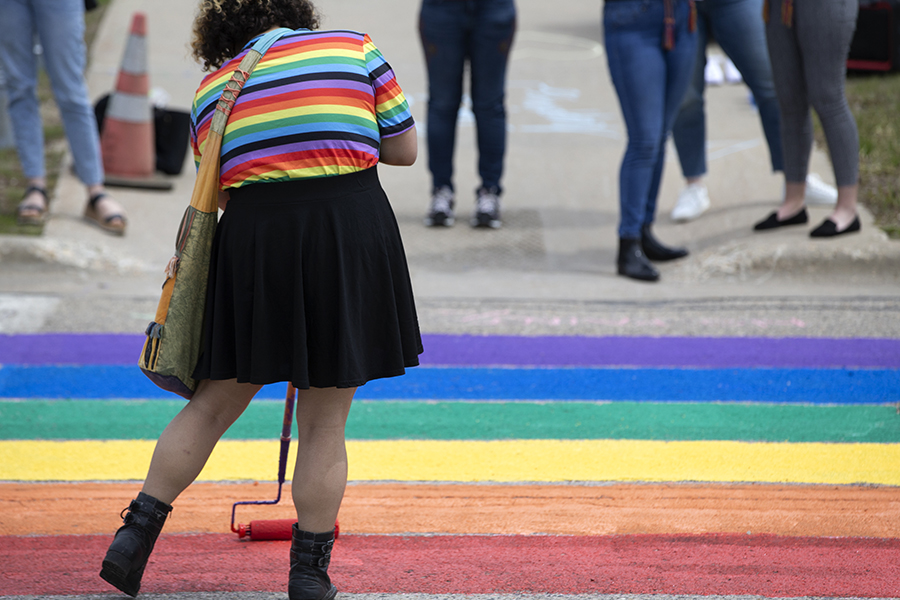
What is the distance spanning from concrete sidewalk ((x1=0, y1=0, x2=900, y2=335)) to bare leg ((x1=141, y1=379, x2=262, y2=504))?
7.92 ft

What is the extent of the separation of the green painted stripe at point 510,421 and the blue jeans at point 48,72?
2.53 meters

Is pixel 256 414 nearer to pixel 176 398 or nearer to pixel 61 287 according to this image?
pixel 176 398

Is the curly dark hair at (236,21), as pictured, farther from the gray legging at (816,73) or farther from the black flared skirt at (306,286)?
the gray legging at (816,73)

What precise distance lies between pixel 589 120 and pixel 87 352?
5.51 meters

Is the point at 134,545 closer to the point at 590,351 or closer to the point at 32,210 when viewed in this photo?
the point at 590,351

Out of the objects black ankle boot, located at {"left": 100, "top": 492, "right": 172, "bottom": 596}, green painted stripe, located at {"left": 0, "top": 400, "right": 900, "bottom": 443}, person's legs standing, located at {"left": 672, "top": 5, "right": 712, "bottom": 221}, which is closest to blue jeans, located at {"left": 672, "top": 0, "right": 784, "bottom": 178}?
person's legs standing, located at {"left": 672, "top": 5, "right": 712, "bottom": 221}

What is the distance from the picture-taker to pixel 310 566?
2.24 meters

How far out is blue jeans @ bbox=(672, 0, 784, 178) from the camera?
5641 mm

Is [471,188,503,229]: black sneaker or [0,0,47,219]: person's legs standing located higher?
[0,0,47,219]: person's legs standing

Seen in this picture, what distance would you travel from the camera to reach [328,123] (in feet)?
7.23

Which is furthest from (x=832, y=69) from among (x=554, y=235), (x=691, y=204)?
(x=554, y=235)

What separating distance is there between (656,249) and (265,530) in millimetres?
3620

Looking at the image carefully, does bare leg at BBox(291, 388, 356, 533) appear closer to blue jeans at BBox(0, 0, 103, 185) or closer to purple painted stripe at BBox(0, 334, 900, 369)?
purple painted stripe at BBox(0, 334, 900, 369)

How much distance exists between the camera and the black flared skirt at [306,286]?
220cm
